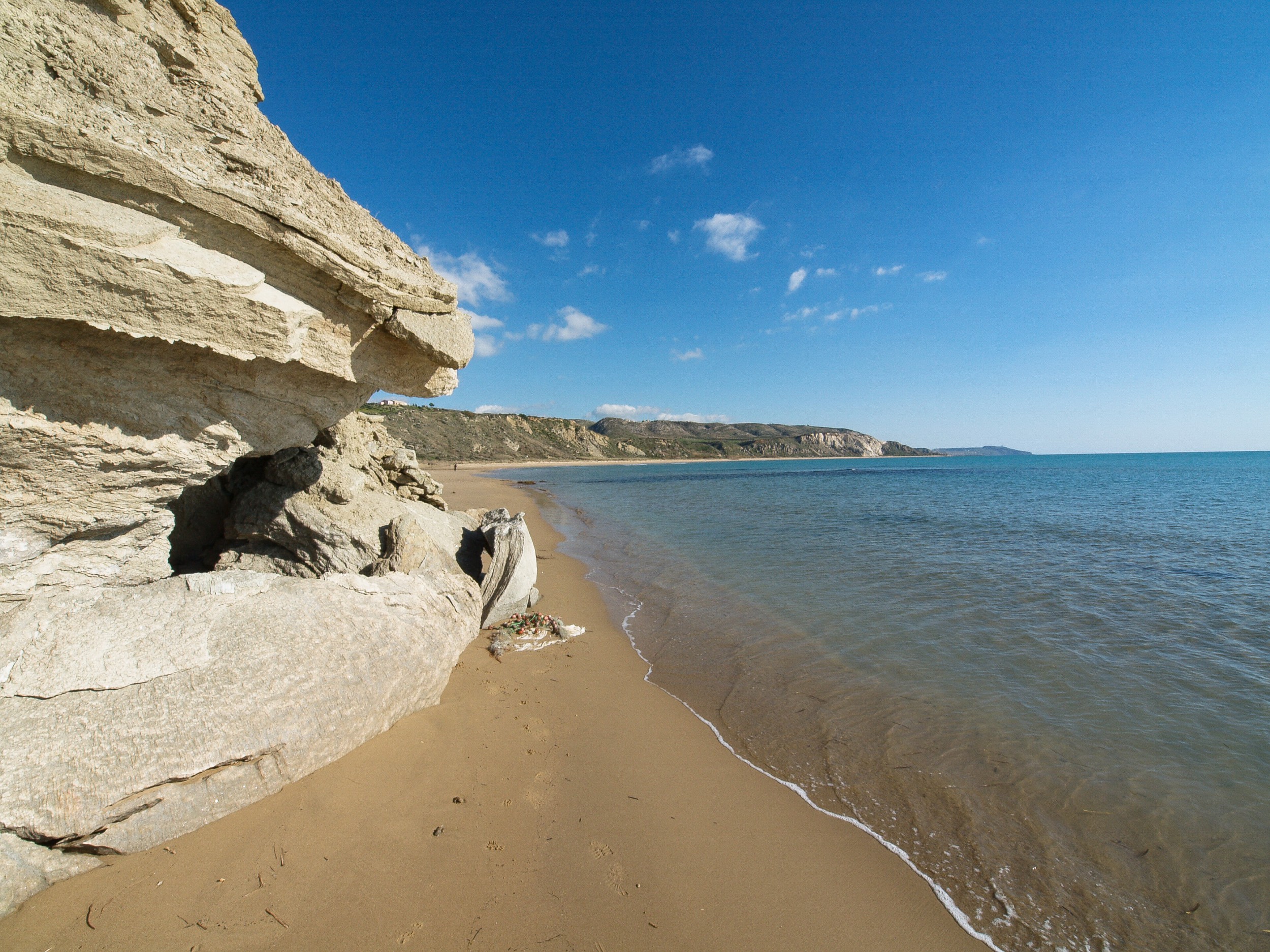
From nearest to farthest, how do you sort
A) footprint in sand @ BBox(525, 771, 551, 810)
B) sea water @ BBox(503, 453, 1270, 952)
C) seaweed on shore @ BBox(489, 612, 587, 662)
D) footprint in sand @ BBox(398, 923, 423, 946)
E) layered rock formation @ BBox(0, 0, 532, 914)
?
footprint in sand @ BBox(398, 923, 423, 946) < layered rock formation @ BBox(0, 0, 532, 914) < sea water @ BBox(503, 453, 1270, 952) < footprint in sand @ BBox(525, 771, 551, 810) < seaweed on shore @ BBox(489, 612, 587, 662)

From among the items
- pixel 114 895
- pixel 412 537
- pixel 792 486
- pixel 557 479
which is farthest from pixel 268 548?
pixel 557 479

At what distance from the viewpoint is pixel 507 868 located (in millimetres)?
3498

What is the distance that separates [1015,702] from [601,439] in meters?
118

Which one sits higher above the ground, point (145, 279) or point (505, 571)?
point (145, 279)

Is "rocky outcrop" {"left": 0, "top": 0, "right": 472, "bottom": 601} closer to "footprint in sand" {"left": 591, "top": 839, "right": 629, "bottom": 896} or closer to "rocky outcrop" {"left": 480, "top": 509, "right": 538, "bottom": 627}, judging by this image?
"rocky outcrop" {"left": 480, "top": 509, "right": 538, "bottom": 627}

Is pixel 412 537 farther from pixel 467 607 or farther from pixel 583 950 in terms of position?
pixel 583 950

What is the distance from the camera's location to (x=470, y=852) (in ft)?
11.8

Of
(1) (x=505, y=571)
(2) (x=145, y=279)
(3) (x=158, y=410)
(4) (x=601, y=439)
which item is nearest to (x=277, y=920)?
(3) (x=158, y=410)

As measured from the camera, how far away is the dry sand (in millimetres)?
2963

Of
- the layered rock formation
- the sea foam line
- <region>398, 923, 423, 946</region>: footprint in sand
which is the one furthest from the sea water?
the layered rock formation

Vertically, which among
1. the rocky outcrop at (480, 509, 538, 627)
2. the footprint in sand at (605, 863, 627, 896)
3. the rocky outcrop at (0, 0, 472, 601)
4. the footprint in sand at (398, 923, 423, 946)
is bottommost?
the footprint in sand at (605, 863, 627, 896)

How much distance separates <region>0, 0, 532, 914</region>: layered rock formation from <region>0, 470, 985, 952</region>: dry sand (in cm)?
33

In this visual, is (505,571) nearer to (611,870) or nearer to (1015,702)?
(611,870)

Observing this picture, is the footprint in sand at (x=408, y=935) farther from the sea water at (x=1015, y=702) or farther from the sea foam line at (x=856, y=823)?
the sea water at (x=1015, y=702)
